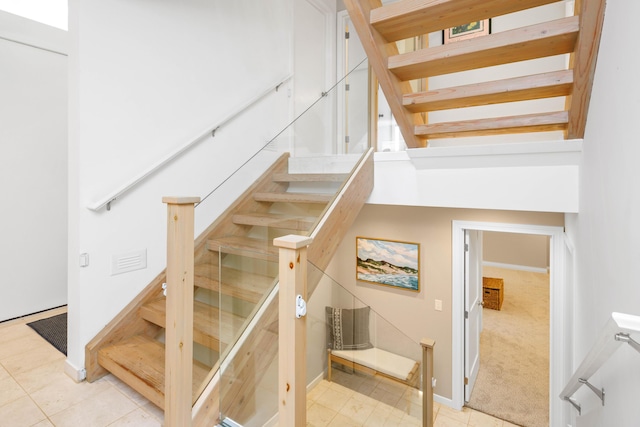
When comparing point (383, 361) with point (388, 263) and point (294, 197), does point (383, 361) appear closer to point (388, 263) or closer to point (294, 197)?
point (294, 197)

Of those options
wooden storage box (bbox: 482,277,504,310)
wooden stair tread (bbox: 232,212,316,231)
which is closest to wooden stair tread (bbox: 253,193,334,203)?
wooden stair tread (bbox: 232,212,316,231)

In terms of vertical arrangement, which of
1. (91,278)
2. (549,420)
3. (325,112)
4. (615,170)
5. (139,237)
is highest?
(325,112)

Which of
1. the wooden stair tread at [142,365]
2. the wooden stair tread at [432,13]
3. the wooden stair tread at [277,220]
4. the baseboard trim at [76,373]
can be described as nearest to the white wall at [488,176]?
the wooden stair tread at [432,13]

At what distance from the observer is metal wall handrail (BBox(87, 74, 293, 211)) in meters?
2.31

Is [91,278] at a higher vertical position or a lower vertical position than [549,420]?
higher

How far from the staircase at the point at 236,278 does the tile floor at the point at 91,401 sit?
0.12m

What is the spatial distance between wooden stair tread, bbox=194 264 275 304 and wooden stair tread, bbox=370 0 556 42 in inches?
60.5

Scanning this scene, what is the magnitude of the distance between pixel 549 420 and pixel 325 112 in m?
3.73

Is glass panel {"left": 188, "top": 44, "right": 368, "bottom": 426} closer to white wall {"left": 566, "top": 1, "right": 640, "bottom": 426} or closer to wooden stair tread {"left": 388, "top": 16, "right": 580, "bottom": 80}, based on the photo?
wooden stair tread {"left": 388, "top": 16, "right": 580, "bottom": 80}

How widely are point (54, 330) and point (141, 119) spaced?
2003mm

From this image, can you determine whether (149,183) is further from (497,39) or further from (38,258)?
(497,39)

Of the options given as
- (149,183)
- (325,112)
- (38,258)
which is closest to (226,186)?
(149,183)

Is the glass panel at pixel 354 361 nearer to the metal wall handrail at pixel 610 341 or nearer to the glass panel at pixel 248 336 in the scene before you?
the glass panel at pixel 248 336

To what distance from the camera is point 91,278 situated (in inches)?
91.5
